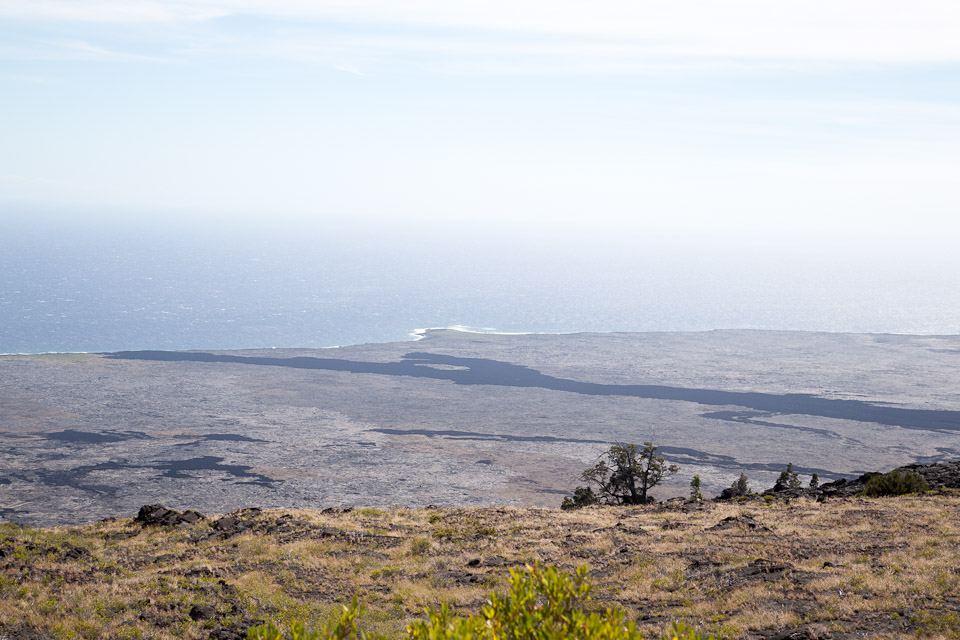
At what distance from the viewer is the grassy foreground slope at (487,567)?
17625mm

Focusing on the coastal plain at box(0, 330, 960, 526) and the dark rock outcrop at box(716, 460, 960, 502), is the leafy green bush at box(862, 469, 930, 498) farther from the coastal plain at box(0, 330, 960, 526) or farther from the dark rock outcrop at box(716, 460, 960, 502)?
the coastal plain at box(0, 330, 960, 526)

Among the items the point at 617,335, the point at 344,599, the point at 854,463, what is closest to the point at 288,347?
the point at 617,335

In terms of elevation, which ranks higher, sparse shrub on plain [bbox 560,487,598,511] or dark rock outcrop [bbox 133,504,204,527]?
dark rock outcrop [bbox 133,504,204,527]

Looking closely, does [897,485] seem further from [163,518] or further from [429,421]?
[429,421]

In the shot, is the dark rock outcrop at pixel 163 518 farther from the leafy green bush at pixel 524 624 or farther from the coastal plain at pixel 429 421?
the leafy green bush at pixel 524 624

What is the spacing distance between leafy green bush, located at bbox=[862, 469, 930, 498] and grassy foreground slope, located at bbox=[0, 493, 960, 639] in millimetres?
1855

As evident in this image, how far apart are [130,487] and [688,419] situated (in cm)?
6843

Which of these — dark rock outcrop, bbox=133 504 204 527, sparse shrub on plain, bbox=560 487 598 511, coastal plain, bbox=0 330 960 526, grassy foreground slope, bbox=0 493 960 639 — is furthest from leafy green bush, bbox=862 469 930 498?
dark rock outcrop, bbox=133 504 204 527

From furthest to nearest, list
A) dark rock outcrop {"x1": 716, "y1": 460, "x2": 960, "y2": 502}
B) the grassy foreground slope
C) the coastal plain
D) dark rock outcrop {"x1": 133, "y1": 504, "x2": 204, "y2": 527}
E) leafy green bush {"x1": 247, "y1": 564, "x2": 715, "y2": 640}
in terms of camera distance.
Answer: the coastal plain → dark rock outcrop {"x1": 716, "y1": 460, "x2": 960, "y2": 502} → dark rock outcrop {"x1": 133, "y1": 504, "x2": 204, "y2": 527} → the grassy foreground slope → leafy green bush {"x1": 247, "y1": 564, "x2": 715, "y2": 640}

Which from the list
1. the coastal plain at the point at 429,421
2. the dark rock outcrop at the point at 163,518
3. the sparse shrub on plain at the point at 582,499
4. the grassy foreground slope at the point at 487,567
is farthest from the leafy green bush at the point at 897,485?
the dark rock outcrop at the point at 163,518

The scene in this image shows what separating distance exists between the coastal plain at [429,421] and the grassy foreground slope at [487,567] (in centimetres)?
2892

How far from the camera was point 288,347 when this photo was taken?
140125 millimetres

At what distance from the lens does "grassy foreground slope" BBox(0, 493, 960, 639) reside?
694 inches

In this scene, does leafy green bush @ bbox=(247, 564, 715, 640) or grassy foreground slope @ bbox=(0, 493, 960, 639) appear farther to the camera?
grassy foreground slope @ bbox=(0, 493, 960, 639)
